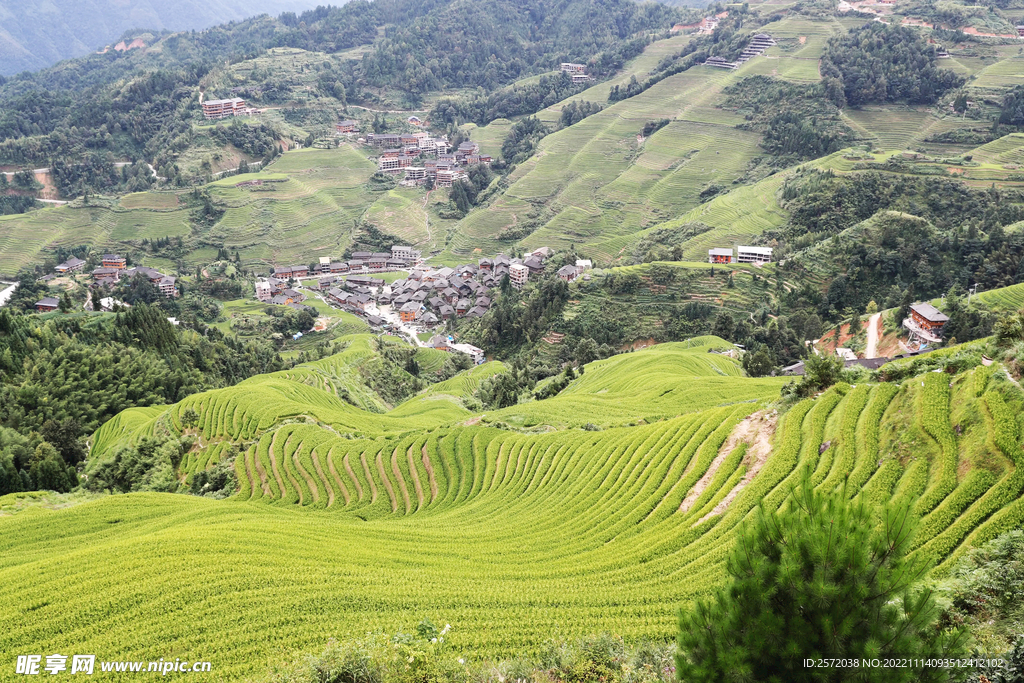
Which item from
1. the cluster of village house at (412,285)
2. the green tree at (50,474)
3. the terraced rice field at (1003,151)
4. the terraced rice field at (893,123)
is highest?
the green tree at (50,474)

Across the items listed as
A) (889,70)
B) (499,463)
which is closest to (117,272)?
(499,463)

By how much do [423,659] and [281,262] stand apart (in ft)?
224

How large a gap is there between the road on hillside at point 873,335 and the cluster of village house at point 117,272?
59867 millimetres

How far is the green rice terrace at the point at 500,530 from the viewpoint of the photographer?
878 centimetres

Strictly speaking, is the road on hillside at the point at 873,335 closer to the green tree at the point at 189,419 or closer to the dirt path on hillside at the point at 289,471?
the dirt path on hillside at the point at 289,471

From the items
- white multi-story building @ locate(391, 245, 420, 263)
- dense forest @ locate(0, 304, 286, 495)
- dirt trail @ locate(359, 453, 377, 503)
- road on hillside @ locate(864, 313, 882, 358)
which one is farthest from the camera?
white multi-story building @ locate(391, 245, 420, 263)

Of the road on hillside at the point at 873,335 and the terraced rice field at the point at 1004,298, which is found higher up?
the terraced rice field at the point at 1004,298

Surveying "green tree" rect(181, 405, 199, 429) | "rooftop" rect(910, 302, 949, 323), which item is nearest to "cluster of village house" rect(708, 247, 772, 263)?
"rooftop" rect(910, 302, 949, 323)

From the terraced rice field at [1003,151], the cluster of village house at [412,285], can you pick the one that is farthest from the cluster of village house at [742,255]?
the terraced rice field at [1003,151]

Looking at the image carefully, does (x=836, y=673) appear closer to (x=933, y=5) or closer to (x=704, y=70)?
(x=704, y=70)

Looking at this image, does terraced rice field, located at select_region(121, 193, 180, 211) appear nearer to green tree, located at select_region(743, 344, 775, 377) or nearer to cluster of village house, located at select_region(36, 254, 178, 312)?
cluster of village house, located at select_region(36, 254, 178, 312)

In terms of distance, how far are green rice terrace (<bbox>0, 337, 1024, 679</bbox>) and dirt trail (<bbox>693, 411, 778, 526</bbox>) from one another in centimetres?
4

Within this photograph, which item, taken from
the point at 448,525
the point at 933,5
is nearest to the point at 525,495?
the point at 448,525

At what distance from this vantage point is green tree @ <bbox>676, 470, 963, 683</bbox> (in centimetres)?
520
